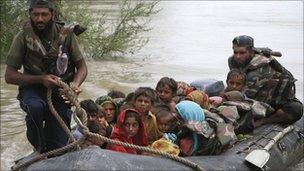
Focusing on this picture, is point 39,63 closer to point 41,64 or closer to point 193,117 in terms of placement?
point 41,64

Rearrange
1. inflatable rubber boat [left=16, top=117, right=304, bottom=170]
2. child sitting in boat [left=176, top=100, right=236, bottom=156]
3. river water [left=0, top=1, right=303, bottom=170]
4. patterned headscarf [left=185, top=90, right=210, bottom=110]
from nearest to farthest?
1. inflatable rubber boat [left=16, top=117, right=304, bottom=170]
2. child sitting in boat [left=176, top=100, right=236, bottom=156]
3. patterned headscarf [left=185, top=90, right=210, bottom=110]
4. river water [left=0, top=1, right=303, bottom=170]

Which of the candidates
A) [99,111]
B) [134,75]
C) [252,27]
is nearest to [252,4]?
[252,27]

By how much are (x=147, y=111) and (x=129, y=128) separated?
1.74 ft

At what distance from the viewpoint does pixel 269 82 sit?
19.4 ft

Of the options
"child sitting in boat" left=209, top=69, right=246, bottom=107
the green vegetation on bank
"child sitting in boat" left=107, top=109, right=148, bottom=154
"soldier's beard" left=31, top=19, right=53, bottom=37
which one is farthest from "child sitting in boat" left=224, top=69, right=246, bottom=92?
the green vegetation on bank

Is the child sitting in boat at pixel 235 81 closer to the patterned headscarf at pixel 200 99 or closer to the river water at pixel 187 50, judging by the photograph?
the patterned headscarf at pixel 200 99

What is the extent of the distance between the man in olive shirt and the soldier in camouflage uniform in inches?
93.6

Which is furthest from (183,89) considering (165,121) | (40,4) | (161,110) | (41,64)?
(40,4)

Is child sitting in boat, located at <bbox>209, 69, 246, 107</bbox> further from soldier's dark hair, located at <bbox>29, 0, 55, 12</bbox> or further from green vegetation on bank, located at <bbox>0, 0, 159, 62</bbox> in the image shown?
green vegetation on bank, located at <bbox>0, 0, 159, 62</bbox>

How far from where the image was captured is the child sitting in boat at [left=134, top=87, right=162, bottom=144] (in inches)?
182

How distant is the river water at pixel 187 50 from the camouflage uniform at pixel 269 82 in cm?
298

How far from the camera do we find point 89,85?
37.9 ft

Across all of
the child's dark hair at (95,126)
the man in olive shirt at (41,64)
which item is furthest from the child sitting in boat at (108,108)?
the man in olive shirt at (41,64)

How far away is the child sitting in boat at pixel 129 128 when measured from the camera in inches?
164
